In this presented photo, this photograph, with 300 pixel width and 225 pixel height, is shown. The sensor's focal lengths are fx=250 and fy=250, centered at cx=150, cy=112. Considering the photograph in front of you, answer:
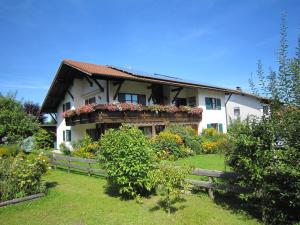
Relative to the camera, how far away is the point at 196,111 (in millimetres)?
25781

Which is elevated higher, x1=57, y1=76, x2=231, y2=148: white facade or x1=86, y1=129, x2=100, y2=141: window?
x1=57, y1=76, x2=231, y2=148: white facade

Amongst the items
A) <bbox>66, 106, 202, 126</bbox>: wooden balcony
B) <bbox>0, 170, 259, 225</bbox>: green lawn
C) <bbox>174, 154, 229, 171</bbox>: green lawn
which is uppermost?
<bbox>66, 106, 202, 126</bbox>: wooden balcony

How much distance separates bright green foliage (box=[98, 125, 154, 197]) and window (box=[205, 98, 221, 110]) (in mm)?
20530

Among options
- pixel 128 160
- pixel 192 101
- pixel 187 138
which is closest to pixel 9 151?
pixel 128 160

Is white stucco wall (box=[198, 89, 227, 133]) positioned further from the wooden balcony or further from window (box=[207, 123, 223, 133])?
the wooden balcony

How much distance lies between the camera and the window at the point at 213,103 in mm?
28478

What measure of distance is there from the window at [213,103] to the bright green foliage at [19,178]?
21.9 meters

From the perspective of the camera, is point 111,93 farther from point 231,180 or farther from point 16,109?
point 231,180

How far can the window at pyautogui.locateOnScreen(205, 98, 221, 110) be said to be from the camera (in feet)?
93.4

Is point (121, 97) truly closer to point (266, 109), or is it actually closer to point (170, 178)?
point (170, 178)

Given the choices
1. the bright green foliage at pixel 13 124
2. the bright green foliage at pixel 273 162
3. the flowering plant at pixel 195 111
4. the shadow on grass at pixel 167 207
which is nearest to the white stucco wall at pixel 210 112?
the flowering plant at pixel 195 111

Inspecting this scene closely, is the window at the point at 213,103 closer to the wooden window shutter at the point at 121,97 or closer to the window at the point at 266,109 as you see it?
the wooden window shutter at the point at 121,97

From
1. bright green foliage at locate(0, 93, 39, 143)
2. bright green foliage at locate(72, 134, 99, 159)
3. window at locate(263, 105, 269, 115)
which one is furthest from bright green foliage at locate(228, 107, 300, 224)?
bright green foliage at locate(72, 134, 99, 159)

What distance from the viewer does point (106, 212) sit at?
7.41 metres
